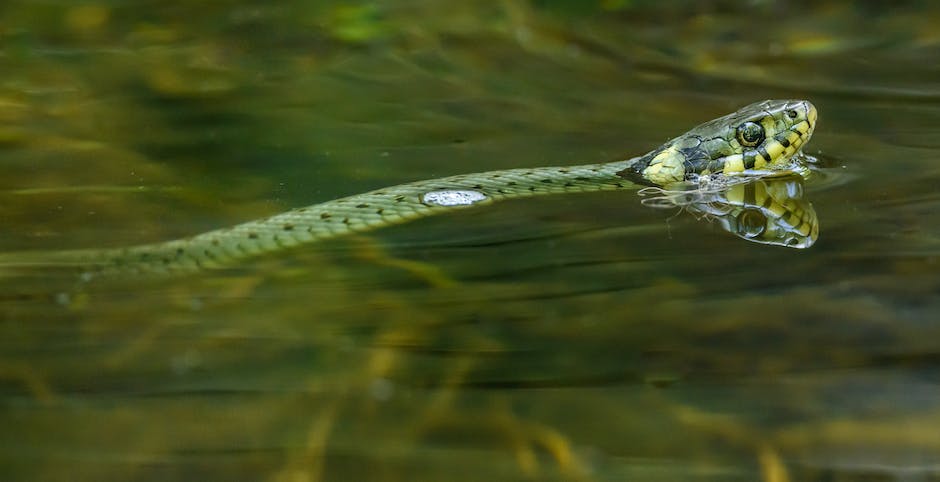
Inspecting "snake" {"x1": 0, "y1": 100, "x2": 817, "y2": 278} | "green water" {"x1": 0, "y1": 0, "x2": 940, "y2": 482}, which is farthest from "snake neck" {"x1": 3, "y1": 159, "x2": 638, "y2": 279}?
"green water" {"x1": 0, "y1": 0, "x2": 940, "y2": 482}

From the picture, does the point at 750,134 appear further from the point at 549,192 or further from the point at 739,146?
the point at 549,192

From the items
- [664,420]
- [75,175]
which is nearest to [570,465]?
[664,420]

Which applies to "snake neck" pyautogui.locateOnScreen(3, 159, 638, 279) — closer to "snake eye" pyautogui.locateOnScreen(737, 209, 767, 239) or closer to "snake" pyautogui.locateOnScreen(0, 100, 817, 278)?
"snake" pyautogui.locateOnScreen(0, 100, 817, 278)

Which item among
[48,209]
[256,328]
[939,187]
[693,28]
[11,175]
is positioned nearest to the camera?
[256,328]

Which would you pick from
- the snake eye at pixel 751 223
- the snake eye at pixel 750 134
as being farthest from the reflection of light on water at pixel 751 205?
the snake eye at pixel 750 134

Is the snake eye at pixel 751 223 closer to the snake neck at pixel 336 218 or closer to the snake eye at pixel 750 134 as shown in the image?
the snake neck at pixel 336 218

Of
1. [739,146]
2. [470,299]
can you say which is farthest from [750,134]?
[470,299]

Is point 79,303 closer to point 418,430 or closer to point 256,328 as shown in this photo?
point 256,328
